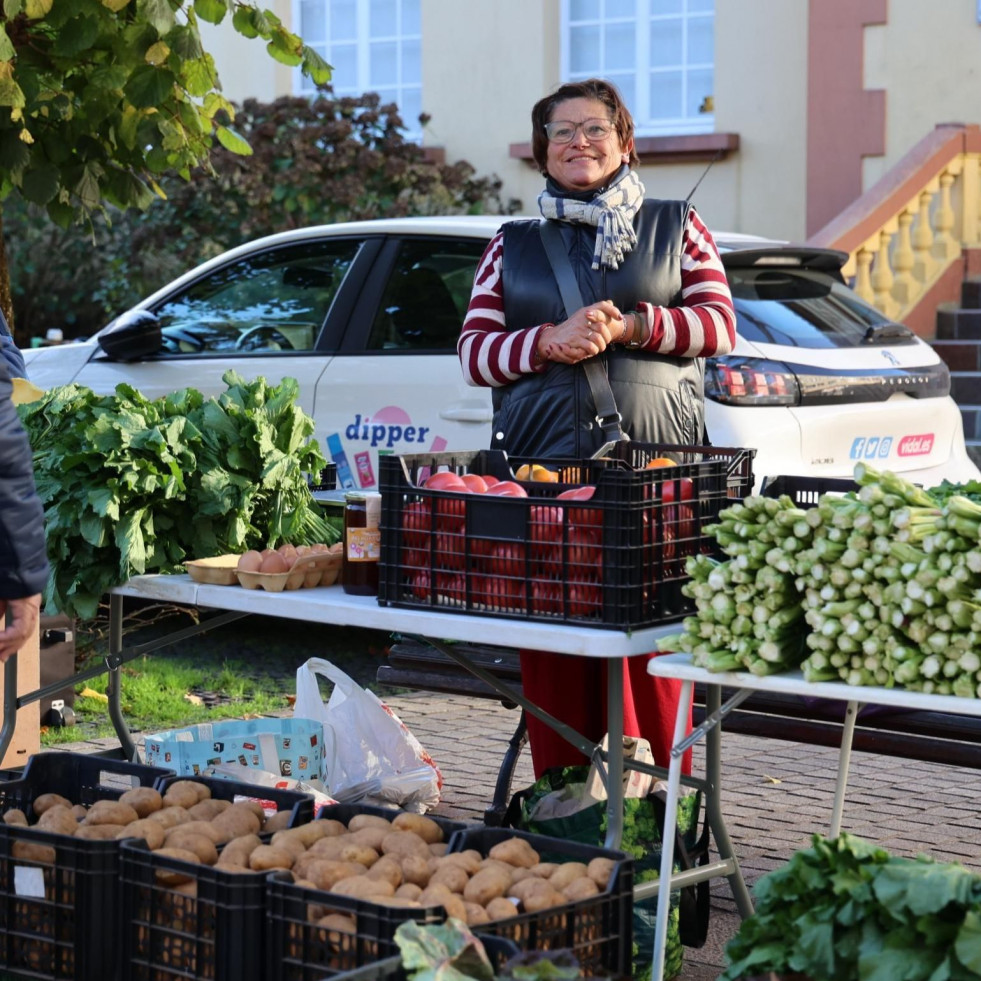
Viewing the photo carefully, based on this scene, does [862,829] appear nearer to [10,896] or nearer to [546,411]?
[546,411]

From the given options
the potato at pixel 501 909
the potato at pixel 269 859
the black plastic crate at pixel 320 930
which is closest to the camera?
the black plastic crate at pixel 320 930

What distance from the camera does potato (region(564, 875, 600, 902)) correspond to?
305 centimetres

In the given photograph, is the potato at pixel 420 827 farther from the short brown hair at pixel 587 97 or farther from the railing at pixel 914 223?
the railing at pixel 914 223

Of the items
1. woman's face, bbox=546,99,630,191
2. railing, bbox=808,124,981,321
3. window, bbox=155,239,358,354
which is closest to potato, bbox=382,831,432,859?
woman's face, bbox=546,99,630,191

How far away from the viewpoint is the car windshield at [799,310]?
20.6 ft

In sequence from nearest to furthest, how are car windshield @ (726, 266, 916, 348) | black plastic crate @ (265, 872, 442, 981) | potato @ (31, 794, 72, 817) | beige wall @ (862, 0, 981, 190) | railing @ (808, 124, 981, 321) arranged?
black plastic crate @ (265, 872, 442, 981)
potato @ (31, 794, 72, 817)
car windshield @ (726, 266, 916, 348)
railing @ (808, 124, 981, 321)
beige wall @ (862, 0, 981, 190)

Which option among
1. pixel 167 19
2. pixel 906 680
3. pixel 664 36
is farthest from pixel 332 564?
pixel 664 36

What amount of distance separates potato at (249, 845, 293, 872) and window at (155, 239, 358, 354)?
4.15 metres

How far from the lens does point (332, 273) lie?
23.8 feet

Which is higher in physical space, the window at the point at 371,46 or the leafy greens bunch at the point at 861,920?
the window at the point at 371,46

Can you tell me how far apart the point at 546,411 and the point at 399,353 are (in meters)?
2.60

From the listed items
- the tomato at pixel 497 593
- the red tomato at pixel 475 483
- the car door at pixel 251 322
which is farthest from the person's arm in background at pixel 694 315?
the car door at pixel 251 322

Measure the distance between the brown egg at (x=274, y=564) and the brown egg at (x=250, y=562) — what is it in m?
0.02

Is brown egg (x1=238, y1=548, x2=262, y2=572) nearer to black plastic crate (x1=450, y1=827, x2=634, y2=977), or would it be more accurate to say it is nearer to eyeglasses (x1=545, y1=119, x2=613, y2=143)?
black plastic crate (x1=450, y1=827, x2=634, y2=977)
